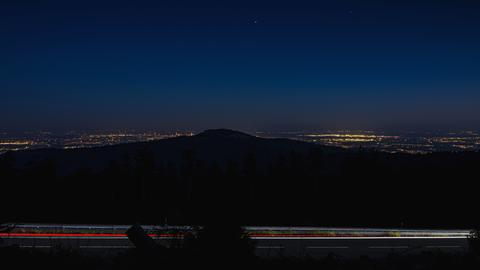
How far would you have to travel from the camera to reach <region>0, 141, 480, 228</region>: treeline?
43.6 m

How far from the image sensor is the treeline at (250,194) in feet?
143

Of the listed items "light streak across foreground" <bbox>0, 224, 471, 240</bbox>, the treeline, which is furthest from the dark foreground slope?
"light streak across foreground" <bbox>0, 224, 471, 240</bbox>

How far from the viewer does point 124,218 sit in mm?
42188

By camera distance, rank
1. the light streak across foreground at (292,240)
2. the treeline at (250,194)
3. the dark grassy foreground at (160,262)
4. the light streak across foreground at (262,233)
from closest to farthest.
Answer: the dark grassy foreground at (160,262), the light streak across foreground at (292,240), the light streak across foreground at (262,233), the treeline at (250,194)

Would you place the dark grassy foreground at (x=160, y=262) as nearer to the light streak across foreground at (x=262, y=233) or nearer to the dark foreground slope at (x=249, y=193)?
the light streak across foreground at (x=262, y=233)

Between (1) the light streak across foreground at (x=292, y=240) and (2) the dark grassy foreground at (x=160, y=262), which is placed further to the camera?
(1) the light streak across foreground at (x=292, y=240)

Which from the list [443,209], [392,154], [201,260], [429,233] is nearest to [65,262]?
[201,260]

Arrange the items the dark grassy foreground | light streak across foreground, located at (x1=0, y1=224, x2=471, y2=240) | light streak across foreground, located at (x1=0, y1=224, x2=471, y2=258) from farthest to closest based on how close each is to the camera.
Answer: light streak across foreground, located at (x1=0, y1=224, x2=471, y2=240), light streak across foreground, located at (x1=0, y1=224, x2=471, y2=258), the dark grassy foreground

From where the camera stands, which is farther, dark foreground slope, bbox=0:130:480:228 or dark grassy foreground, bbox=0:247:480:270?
dark foreground slope, bbox=0:130:480:228

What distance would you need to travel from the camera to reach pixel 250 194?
1982 inches

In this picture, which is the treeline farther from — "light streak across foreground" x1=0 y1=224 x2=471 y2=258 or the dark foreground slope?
"light streak across foreground" x1=0 y1=224 x2=471 y2=258

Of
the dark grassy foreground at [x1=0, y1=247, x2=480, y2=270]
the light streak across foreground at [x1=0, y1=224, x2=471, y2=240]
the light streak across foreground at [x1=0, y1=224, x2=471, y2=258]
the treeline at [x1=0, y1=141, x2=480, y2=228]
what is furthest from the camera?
the treeline at [x1=0, y1=141, x2=480, y2=228]

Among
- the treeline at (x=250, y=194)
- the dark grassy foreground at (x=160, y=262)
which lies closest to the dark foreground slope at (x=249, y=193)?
the treeline at (x=250, y=194)

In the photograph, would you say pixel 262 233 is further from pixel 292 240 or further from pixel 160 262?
pixel 160 262
